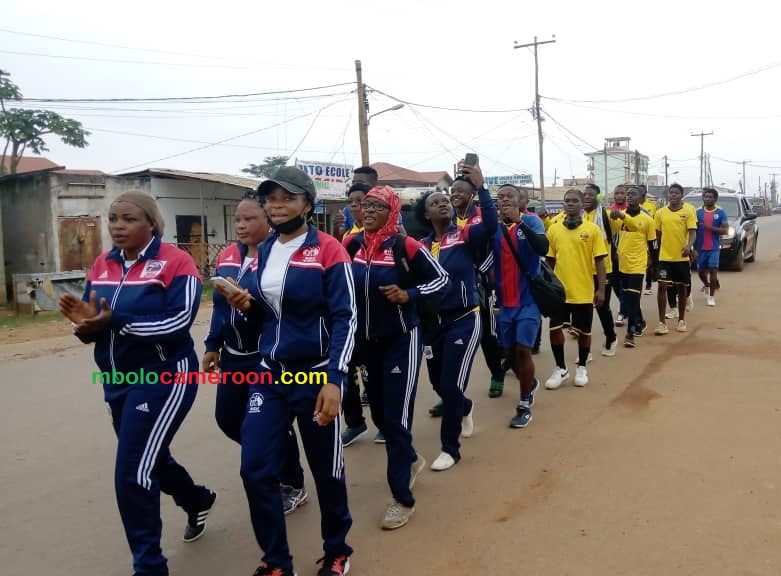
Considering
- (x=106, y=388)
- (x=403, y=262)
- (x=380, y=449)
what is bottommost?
(x=380, y=449)

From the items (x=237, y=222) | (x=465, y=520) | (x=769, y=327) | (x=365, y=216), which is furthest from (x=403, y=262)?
(x=769, y=327)

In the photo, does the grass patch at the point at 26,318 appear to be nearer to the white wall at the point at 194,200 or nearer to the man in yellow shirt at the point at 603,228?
the white wall at the point at 194,200

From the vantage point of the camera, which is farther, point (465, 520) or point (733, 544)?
point (465, 520)

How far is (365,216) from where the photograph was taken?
12.2 ft

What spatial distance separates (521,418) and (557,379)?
4.18ft

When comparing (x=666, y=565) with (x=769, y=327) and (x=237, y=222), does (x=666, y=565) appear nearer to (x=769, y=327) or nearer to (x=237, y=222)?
(x=237, y=222)

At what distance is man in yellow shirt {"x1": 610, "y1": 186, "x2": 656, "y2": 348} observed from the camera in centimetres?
846

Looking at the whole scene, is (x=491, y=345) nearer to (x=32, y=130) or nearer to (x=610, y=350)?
(x=610, y=350)

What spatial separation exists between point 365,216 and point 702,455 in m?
2.76

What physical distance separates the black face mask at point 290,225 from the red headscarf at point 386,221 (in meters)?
0.69

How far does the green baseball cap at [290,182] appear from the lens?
305cm

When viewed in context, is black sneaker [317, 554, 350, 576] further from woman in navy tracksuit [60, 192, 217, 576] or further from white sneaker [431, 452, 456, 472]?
white sneaker [431, 452, 456, 472]

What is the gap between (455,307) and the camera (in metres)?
4.48

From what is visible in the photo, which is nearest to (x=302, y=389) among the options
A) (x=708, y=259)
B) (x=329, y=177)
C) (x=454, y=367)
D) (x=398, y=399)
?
(x=398, y=399)
